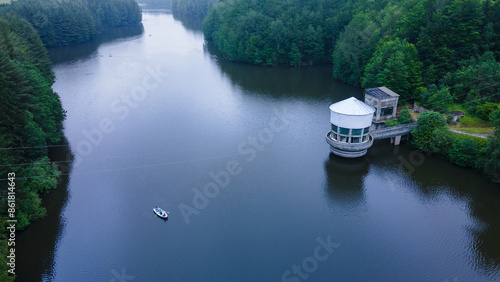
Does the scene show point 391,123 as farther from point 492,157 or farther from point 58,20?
point 58,20

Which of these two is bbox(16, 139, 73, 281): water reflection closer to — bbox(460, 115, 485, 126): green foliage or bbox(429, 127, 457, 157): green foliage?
bbox(429, 127, 457, 157): green foliage

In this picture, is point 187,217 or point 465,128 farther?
point 465,128

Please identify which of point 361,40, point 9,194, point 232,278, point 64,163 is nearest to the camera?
point 232,278

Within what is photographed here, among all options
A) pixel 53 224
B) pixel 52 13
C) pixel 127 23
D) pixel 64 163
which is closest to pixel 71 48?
pixel 52 13

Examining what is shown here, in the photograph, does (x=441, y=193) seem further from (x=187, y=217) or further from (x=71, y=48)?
(x=71, y=48)

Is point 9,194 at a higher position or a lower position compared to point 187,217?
higher

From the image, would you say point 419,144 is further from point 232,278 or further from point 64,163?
point 64,163

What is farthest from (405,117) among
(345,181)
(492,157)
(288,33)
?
(288,33)

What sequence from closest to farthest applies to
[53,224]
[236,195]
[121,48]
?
[53,224] < [236,195] < [121,48]
